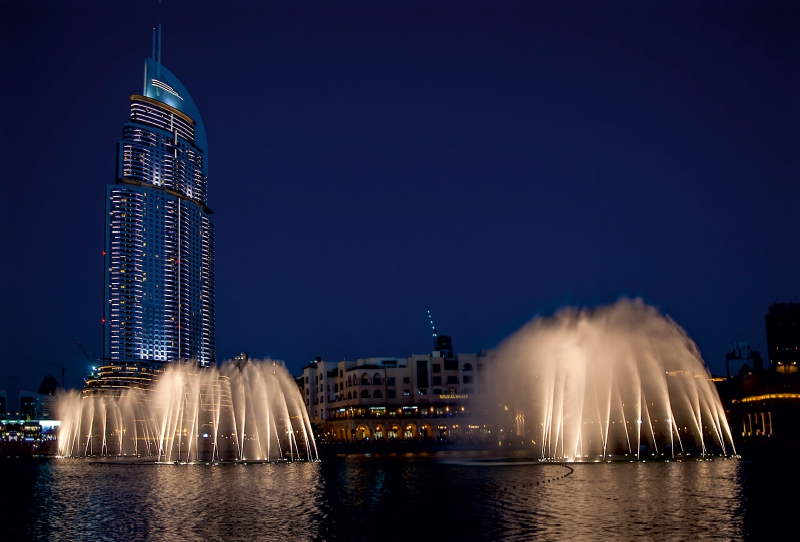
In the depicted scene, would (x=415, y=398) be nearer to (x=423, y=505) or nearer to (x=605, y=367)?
(x=605, y=367)

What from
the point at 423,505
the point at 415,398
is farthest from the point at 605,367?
the point at 415,398

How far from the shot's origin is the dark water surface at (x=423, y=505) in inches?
1185

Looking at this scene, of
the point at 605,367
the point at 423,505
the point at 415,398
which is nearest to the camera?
the point at 423,505

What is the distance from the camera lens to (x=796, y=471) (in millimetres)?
56656

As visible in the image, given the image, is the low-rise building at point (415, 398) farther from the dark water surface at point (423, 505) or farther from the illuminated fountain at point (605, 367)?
the dark water surface at point (423, 505)

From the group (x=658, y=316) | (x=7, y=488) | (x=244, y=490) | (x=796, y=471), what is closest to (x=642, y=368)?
(x=658, y=316)

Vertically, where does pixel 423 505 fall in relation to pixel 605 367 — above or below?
below

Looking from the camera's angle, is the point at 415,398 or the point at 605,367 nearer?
the point at 605,367

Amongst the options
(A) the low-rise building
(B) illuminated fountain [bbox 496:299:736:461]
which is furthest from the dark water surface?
(A) the low-rise building

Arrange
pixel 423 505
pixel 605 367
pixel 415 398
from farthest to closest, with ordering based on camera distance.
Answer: pixel 415 398, pixel 605 367, pixel 423 505

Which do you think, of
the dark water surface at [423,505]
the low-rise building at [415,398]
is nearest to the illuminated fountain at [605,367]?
the dark water surface at [423,505]

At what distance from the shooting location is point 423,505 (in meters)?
38.8

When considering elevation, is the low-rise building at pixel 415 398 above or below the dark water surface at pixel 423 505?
above

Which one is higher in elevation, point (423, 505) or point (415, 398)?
point (415, 398)
